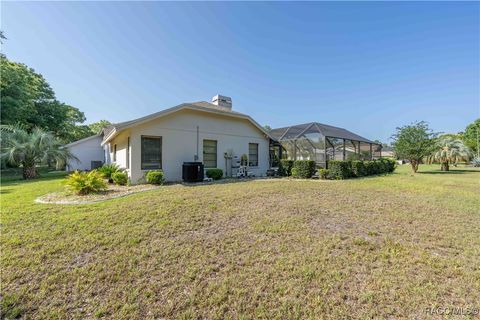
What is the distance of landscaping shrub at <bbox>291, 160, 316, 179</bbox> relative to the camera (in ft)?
41.7

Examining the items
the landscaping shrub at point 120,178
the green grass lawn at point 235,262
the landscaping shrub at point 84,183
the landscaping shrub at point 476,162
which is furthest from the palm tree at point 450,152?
the landscaping shrub at point 84,183

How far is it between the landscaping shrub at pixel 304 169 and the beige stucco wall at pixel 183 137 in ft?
9.36

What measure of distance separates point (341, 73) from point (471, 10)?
922 centimetres

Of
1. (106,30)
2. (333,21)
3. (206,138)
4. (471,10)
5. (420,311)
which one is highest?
(333,21)

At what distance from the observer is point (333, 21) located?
11766 millimetres

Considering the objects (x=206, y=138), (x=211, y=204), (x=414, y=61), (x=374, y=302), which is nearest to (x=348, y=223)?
(x=374, y=302)

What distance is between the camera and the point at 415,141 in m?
17.8

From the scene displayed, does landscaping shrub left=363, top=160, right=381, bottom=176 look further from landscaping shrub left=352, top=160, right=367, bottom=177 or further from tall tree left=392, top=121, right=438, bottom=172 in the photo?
tall tree left=392, top=121, right=438, bottom=172

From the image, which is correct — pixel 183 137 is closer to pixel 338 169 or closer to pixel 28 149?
pixel 338 169

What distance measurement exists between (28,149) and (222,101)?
12.8 metres

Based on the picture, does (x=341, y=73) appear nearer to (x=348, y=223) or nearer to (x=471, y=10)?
(x=471, y=10)

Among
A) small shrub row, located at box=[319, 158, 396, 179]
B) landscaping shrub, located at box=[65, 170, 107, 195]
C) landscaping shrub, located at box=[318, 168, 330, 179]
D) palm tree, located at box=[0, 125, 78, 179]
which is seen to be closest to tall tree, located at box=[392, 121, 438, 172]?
small shrub row, located at box=[319, 158, 396, 179]

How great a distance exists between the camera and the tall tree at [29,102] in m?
17.7

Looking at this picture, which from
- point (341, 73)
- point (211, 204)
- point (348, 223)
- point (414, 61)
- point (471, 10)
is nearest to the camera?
point (348, 223)
